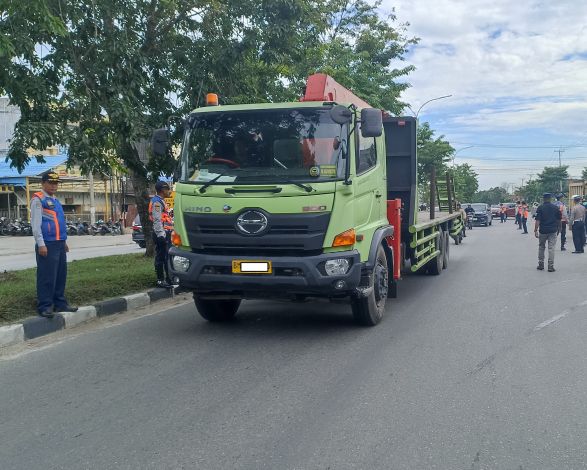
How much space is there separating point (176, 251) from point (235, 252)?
28.7 inches

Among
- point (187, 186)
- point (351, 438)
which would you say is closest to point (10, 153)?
point (187, 186)

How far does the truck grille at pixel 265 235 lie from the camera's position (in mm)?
6148

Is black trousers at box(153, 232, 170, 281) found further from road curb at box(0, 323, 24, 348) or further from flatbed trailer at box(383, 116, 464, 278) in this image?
flatbed trailer at box(383, 116, 464, 278)

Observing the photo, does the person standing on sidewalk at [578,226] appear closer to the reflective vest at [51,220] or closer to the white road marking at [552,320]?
the white road marking at [552,320]

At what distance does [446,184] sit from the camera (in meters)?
16.1

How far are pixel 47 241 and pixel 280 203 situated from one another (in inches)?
123

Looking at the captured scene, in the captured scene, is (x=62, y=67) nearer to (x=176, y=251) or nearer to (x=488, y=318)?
(x=176, y=251)

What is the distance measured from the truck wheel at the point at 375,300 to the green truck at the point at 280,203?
0.02 m

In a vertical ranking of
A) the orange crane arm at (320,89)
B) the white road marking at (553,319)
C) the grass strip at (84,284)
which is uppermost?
the orange crane arm at (320,89)

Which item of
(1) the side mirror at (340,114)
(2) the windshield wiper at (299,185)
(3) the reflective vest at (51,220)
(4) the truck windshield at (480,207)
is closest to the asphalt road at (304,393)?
(3) the reflective vest at (51,220)

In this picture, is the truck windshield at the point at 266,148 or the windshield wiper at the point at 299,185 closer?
the windshield wiper at the point at 299,185

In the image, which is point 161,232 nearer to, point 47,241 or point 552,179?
point 47,241

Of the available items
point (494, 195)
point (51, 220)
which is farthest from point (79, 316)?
point (494, 195)

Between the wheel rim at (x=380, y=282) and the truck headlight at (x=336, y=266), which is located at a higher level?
the truck headlight at (x=336, y=266)
